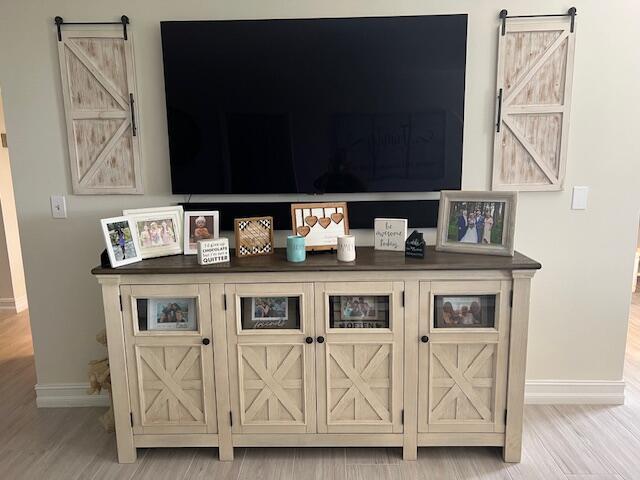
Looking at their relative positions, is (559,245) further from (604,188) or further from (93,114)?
(93,114)

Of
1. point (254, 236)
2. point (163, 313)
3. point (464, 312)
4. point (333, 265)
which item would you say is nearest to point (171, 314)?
point (163, 313)

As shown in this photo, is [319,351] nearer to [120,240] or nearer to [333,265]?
[333,265]

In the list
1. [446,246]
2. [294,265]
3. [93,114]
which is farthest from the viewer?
[93,114]

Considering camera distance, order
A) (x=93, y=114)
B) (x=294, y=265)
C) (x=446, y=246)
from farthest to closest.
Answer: (x=93, y=114)
(x=446, y=246)
(x=294, y=265)

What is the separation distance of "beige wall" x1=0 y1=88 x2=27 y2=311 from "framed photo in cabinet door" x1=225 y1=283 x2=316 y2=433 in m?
3.18

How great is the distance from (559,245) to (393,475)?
1.41 meters

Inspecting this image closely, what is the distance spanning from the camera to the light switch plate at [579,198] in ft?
7.60

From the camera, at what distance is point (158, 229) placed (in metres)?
2.12

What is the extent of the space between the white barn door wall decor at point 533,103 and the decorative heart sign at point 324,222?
0.87 metres

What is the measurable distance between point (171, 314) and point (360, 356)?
2.77 ft

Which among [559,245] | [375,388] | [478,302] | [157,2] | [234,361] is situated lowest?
[375,388]

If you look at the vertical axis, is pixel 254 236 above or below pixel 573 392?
above

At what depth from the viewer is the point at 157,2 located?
222 centimetres

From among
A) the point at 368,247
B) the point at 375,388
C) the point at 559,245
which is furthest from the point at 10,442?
the point at 559,245
